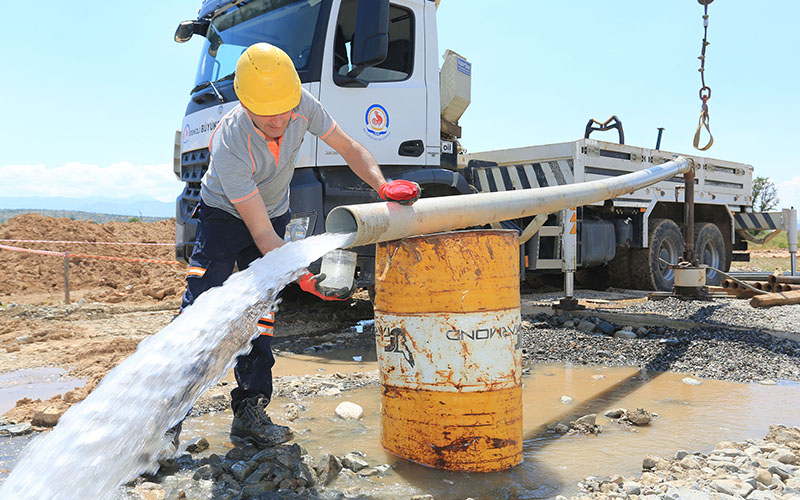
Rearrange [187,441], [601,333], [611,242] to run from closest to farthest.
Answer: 1. [187,441]
2. [601,333]
3. [611,242]

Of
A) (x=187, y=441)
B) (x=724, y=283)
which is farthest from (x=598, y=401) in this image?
(x=724, y=283)

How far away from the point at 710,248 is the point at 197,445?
9.23 m

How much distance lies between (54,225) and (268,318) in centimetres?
1293

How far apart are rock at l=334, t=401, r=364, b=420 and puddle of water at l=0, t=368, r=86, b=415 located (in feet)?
5.96

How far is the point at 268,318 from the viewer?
9.68 ft

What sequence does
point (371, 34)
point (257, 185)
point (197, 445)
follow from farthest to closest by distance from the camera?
1. point (371, 34)
2. point (257, 185)
3. point (197, 445)

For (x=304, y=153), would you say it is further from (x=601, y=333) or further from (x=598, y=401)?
(x=601, y=333)

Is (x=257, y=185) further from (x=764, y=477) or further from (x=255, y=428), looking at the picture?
(x=764, y=477)

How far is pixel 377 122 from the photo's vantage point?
491 cm

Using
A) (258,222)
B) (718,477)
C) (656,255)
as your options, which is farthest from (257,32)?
(656,255)

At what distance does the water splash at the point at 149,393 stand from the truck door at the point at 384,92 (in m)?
2.45

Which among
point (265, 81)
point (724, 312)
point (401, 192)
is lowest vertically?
point (724, 312)

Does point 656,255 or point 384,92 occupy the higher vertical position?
point 384,92

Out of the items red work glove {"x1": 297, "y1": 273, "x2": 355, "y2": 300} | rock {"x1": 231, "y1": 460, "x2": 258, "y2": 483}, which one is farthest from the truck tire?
rock {"x1": 231, "y1": 460, "x2": 258, "y2": 483}
